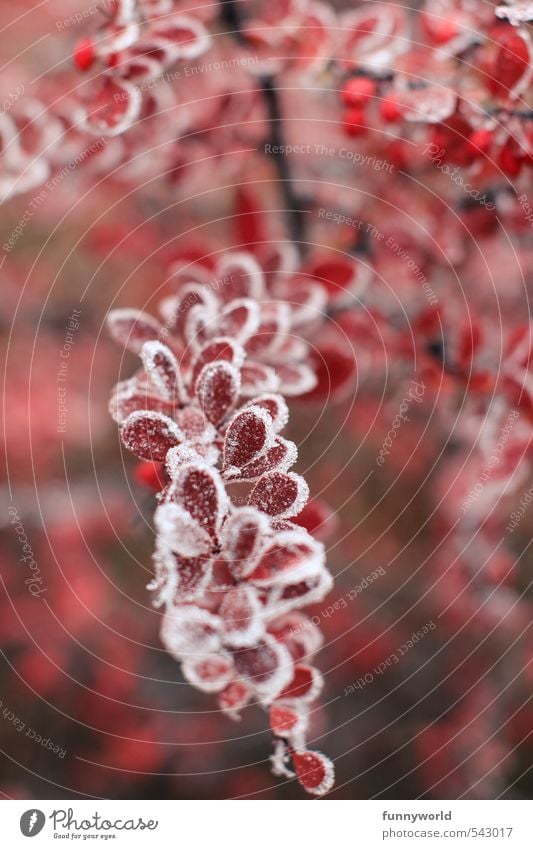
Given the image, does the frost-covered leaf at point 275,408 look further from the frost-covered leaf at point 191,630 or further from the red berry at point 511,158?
the red berry at point 511,158

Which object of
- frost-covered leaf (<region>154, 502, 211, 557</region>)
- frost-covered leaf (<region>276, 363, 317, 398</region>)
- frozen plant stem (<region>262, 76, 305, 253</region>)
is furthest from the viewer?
frozen plant stem (<region>262, 76, 305, 253</region>)

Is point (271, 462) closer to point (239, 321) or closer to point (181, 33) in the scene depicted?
point (239, 321)

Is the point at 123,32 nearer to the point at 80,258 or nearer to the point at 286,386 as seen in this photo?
the point at 286,386
